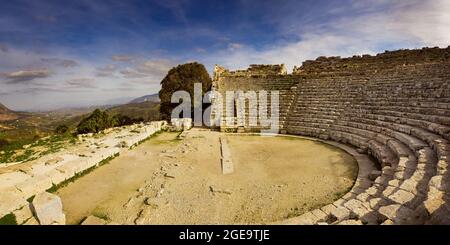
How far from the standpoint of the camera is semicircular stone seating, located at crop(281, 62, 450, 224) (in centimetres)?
461

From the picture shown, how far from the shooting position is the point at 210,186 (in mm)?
7477

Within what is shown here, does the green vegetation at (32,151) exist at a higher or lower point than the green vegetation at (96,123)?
lower

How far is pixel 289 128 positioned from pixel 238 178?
26.6 feet

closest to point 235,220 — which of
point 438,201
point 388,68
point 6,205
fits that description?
point 438,201

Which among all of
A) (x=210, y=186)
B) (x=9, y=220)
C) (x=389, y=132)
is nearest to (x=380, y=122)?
(x=389, y=132)

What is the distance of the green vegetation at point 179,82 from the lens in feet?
81.4

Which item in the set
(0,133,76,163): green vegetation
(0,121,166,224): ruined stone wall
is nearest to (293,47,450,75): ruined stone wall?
(0,121,166,224): ruined stone wall

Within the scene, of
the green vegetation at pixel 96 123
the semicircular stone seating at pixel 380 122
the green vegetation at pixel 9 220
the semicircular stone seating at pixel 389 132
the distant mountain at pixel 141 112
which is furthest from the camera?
the distant mountain at pixel 141 112

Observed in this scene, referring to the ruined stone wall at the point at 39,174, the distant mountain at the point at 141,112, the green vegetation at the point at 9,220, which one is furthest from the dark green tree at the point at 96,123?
the green vegetation at the point at 9,220

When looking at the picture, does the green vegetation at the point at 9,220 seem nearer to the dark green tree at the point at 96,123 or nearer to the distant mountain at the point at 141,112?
the dark green tree at the point at 96,123

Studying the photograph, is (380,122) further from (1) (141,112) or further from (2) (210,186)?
(1) (141,112)

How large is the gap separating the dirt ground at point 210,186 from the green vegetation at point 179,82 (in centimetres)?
1362

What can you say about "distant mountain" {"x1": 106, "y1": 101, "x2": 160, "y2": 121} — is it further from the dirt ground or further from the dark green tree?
the dirt ground
